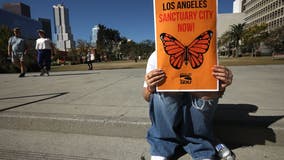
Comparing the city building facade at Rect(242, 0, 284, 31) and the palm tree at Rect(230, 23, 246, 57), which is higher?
the city building facade at Rect(242, 0, 284, 31)

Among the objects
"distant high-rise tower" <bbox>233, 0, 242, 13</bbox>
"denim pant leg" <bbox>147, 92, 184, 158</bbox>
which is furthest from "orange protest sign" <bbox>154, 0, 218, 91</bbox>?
"distant high-rise tower" <bbox>233, 0, 242, 13</bbox>

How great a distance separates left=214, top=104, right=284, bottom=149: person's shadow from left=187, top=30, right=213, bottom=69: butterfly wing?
92 cm

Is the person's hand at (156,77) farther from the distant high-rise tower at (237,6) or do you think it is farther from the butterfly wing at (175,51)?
the distant high-rise tower at (237,6)

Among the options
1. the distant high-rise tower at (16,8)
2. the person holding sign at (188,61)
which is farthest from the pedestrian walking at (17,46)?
the distant high-rise tower at (16,8)

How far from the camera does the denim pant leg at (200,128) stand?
5.32 ft

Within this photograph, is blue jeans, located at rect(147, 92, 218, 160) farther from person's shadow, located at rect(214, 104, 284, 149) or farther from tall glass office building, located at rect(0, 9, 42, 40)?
tall glass office building, located at rect(0, 9, 42, 40)

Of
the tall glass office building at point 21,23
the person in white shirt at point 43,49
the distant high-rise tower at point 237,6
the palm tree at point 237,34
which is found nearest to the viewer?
the person in white shirt at point 43,49

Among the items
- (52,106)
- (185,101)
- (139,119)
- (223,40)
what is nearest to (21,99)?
(52,106)

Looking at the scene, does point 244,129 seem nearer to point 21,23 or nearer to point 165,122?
point 165,122

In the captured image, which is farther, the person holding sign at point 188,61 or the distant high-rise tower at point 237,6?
the distant high-rise tower at point 237,6

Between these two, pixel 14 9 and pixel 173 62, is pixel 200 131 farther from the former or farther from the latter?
pixel 14 9

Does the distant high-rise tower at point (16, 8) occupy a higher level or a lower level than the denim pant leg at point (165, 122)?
higher

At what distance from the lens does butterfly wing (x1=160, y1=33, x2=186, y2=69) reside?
59.6 inches

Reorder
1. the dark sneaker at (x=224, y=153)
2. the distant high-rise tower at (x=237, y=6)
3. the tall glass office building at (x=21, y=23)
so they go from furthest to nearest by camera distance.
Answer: the distant high-rise tower at (x=237, y=6), the tall glass office building at (x=21, y=23), the dark sneaker at (x=224, y=153)
